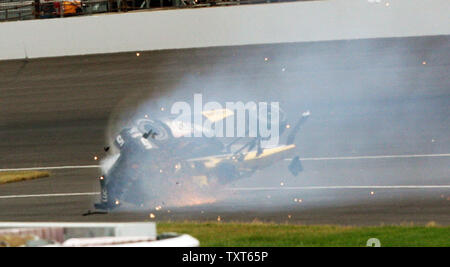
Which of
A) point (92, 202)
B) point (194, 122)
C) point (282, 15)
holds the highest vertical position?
point (282, 15)

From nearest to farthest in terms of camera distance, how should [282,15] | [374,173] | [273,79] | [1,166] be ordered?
[374,173] < [1,166] < [273,79] < [282,15]

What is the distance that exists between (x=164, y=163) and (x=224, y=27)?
10.9m

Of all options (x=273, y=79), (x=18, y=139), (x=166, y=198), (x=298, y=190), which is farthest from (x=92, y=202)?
(x=273, y=79)

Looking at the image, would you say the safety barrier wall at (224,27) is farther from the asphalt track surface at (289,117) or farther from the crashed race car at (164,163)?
the crashed race car at (164,163)

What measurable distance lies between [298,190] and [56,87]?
36.1ft

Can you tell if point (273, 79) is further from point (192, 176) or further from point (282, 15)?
point (192, 176)

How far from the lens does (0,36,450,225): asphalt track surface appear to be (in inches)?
620

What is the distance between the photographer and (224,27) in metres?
26.4

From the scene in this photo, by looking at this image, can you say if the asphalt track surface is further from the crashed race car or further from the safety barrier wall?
the crashed race car

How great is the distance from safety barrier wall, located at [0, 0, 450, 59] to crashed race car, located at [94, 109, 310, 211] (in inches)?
384

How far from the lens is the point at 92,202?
16625mm

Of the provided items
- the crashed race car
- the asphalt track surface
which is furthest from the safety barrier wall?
the crashed race car

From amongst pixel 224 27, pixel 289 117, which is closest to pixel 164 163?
pixel 289 117

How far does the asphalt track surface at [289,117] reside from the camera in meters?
15.8
